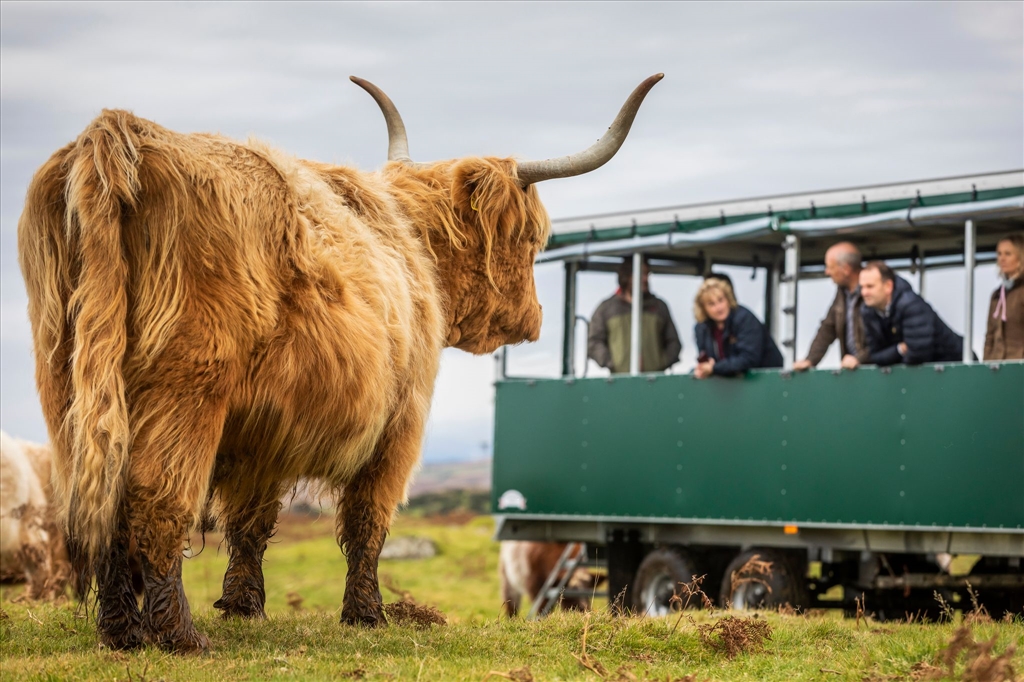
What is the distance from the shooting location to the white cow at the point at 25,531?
9.88 meters

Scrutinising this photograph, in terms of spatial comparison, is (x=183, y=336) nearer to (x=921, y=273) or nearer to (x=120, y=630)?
(x=120, y=630)

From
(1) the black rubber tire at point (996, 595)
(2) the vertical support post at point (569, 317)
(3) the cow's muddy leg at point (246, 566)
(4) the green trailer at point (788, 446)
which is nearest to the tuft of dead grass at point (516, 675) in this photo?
(3) the cow's muddy leg at point (246, 566)

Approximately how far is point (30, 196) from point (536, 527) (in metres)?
7.84

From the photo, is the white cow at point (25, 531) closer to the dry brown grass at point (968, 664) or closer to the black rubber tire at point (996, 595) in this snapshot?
the dry brown grass at point (968, 664)

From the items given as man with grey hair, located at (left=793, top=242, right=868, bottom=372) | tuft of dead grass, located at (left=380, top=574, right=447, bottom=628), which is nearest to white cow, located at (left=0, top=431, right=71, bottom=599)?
tuft of dead grass, located at (left=380, top=574, right=447, bottom=628)

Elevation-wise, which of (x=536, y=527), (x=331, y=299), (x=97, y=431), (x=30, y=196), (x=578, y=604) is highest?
(x=30, y=196)

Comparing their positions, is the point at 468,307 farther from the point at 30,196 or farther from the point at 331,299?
the point at 30,196

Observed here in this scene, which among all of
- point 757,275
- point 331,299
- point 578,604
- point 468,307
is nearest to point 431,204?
point 468,307

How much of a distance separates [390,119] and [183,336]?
129 inches

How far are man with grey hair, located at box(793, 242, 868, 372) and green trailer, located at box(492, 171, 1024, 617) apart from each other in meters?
0.18

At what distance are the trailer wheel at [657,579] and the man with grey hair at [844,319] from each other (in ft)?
6.85

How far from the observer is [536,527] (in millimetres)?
12141

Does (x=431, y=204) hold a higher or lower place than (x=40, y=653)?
higher

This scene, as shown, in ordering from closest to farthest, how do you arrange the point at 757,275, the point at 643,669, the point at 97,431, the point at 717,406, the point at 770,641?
the point at 97,431, the point at 643,669, the point at 770,641, the point at 717,406, the point at 757,275
